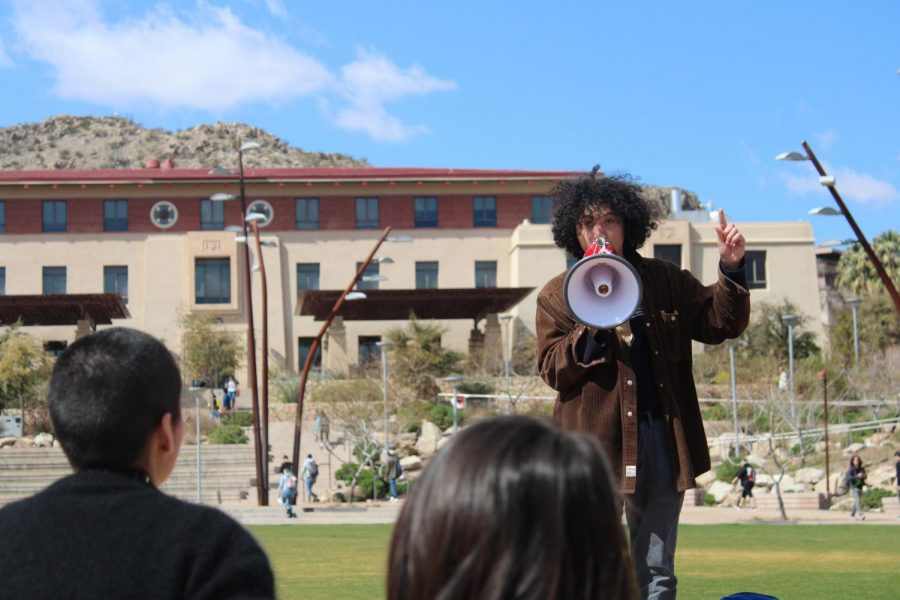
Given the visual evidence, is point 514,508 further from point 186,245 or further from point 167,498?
point 186,245

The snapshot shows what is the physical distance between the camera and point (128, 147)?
550ft

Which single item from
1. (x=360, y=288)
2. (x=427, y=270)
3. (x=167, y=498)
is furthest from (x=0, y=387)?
(x=167, y=498)

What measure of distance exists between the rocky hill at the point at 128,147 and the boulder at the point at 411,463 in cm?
10676

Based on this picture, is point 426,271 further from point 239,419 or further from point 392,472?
point 392,472

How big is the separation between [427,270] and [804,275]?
21.2 m

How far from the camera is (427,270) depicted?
237 feet

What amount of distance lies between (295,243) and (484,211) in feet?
36.0

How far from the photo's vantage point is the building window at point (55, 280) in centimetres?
7150

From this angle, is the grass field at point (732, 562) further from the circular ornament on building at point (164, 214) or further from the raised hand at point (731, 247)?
the circular ornament on building at point (164, 214)

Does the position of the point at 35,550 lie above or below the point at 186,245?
below

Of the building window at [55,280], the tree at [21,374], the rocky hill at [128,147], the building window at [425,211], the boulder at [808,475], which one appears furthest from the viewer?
the rocky hill at [128,147]

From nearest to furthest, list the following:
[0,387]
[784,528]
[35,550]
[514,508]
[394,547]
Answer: [514,508], [394,547], [35,550], [784,528], [0,387]

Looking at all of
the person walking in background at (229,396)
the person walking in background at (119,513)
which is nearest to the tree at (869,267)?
the person walking in background at (229,396)

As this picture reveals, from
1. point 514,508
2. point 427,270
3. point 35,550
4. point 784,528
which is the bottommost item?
point 784,528
